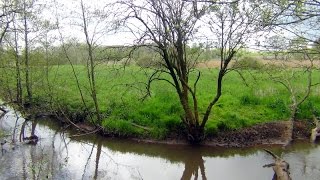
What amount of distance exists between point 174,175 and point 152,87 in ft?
37.1

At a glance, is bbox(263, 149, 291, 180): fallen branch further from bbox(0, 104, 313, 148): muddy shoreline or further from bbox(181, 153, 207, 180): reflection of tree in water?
bbox(0, 104, 313, 148): muddy shoreline

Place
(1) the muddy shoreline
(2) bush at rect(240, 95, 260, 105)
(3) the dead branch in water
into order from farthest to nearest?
1. (2) bush at rect(240, 95, 260, 105)
2. (3) the dead branch in water
3. (1) the muddy shoreline

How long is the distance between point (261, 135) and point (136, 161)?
6.38 m

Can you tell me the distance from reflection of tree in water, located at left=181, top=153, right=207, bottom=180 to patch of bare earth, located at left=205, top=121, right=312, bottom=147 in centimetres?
164

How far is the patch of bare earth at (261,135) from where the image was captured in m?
17.4

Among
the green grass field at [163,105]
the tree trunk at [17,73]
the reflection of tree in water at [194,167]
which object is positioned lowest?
A: the reflection of tree in water at [194,167]

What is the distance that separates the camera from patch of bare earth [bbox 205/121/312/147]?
17.4 meters

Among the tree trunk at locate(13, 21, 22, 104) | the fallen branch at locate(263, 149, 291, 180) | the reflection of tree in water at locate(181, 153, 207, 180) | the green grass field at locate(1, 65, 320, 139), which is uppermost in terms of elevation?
the tree trunk at locate(13, 21, 22, 104)

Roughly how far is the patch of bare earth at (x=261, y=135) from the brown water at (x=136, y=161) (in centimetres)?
62

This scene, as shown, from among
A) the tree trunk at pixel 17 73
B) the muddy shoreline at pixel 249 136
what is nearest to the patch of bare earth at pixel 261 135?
the muddy shoreline at pixel 249 136

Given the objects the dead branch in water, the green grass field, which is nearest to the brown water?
the dead branch in water

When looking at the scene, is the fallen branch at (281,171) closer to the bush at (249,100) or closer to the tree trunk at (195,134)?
the tree trunk at (195,134)

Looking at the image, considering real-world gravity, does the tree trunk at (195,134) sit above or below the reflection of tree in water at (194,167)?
above

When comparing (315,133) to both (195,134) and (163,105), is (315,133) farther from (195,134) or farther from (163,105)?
(163,105)
